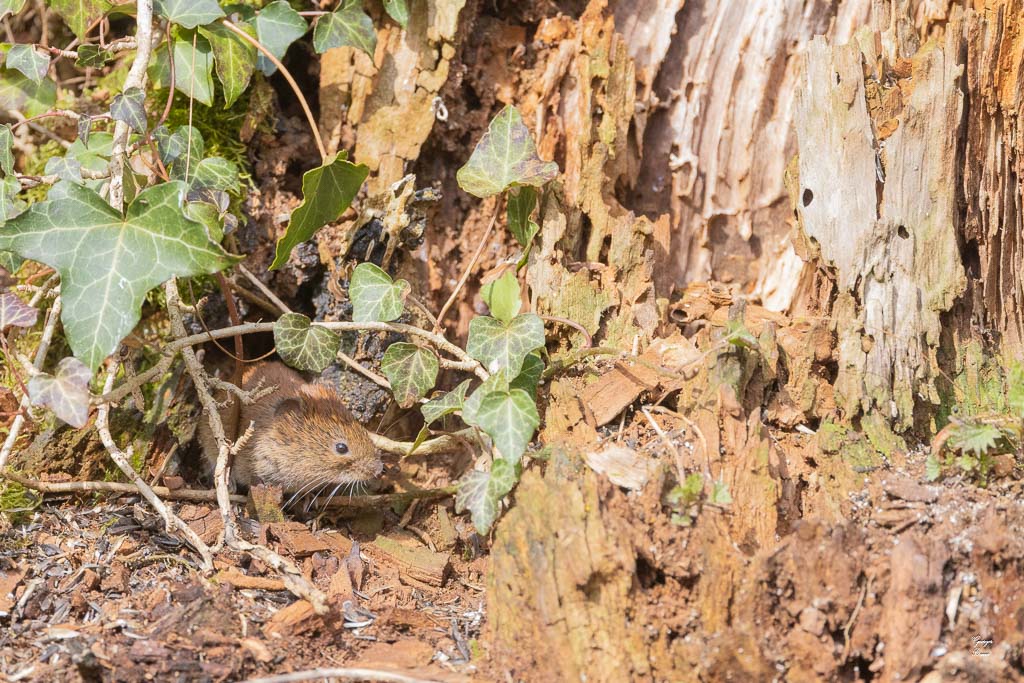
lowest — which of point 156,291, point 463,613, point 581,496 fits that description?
Result: point 463,613

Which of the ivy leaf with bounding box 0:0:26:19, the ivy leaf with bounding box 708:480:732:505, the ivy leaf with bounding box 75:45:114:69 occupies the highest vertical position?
the ivy leaf with bounding box 0:0:26:19

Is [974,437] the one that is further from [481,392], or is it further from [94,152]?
[94,152]

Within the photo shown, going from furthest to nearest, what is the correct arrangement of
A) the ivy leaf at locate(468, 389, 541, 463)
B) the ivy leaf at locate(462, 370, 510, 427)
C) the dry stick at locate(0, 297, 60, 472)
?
the dry stick at locate(0, 297, 60, 472) < the ivy leaf at locate(462, 370, 510, 427) < the ivy leaf at locate(468, 389, 541, 463)

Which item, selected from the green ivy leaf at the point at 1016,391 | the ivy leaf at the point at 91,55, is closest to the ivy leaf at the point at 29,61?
the ivy leaf at the point at 91,55

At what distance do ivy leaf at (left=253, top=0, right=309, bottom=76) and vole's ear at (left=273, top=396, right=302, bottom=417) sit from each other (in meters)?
1.63

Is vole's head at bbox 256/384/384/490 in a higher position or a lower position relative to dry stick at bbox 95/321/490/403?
lower

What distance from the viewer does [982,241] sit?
3.62 meters

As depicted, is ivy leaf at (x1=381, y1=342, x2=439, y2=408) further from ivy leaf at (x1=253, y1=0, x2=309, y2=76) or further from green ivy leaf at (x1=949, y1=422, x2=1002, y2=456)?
green ivy leaf at (x1=949, y1=422, x2=1002, y2=456)

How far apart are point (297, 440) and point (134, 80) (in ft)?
5.85

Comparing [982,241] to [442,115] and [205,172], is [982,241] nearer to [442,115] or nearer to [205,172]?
[442,115]

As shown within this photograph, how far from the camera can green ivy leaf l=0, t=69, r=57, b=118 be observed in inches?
157

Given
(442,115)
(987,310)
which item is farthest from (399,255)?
(987,310)

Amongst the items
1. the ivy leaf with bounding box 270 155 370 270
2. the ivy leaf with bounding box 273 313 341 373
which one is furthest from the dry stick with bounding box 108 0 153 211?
the ivy leaf with bounding box 273 313 341 373

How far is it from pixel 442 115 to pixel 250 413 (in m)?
1.81
